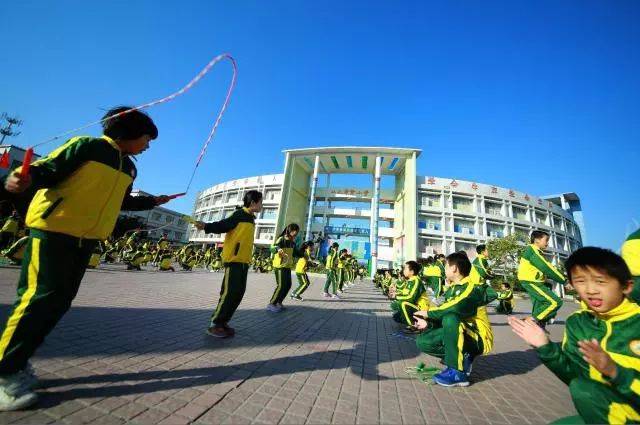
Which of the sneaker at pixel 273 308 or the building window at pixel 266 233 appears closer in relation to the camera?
the sneaker at pixel 273 308

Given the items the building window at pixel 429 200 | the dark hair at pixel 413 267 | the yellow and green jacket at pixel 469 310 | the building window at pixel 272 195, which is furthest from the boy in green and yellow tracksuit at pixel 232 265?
the building window at pixel 272 195

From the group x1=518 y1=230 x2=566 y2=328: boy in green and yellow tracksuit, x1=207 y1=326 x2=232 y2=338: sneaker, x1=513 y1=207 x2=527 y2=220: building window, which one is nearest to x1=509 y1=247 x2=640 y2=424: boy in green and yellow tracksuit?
x1=207 y1=326 x2=232 y2=338: sneaker

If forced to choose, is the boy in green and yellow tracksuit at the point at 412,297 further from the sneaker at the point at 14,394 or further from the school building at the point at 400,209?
the school building at the point at 400,209

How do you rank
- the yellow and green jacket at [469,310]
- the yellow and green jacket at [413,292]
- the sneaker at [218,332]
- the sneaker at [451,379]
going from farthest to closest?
1. the yellow and green jacket at [413,292]
2. the sneaker at [218,332]
3. the yellow and green jacket at [469,310]
4. the sneaker at [451,379]

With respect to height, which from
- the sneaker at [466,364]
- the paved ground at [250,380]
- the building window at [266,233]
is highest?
the building window at [266,233]

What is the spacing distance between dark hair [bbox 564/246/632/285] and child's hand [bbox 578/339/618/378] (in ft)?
1.37

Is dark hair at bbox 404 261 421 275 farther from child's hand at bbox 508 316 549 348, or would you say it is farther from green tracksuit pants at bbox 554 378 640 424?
green tracksuit pants at bbox 554 378 640 424

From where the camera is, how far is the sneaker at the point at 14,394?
164 cm

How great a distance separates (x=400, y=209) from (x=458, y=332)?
136ft

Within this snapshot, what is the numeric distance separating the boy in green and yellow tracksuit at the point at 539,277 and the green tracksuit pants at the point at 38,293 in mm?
6637

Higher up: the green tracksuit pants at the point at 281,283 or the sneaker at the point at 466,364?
the green tracksuit pants at the point at 281,283

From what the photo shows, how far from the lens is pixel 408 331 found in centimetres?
566

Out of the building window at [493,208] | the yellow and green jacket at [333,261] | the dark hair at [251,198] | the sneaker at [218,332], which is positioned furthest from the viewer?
the building window at [493,208]

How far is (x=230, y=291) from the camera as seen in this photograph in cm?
382
